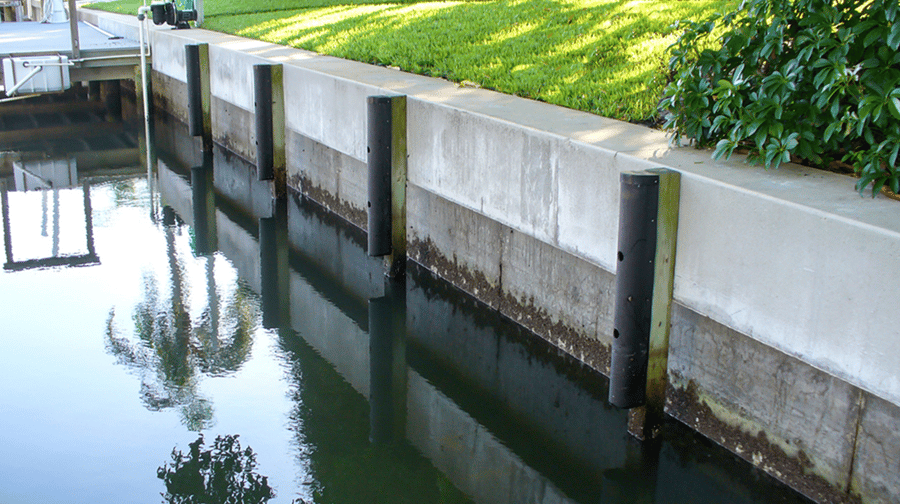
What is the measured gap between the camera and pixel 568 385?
6.82 meters

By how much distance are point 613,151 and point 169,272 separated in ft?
18.4

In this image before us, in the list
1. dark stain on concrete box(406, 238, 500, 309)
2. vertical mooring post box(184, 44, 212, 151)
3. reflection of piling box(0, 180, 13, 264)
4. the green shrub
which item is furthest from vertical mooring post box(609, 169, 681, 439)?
vertical mooring post box(184, 44, 212, 151)

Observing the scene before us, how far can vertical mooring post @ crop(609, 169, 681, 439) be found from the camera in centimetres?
536

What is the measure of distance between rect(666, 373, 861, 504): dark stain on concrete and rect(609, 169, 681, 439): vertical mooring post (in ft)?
1.01

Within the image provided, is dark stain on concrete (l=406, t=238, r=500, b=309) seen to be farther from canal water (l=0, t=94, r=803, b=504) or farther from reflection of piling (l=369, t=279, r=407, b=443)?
A: reflection of piling (l=369, t=279, r=407, b=443)

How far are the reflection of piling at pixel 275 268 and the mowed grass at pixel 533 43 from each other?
2516 millimetres

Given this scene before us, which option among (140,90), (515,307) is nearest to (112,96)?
(140,90)

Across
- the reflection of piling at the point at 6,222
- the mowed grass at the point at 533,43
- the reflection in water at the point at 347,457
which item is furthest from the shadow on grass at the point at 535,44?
the reflection of piling at the point at 6,222

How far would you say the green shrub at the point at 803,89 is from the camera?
16.7 ft

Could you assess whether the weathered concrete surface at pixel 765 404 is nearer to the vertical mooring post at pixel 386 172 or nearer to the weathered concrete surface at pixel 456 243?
the weathered concrete surface at pixel 456 243

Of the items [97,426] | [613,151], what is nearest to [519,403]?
[613,151]

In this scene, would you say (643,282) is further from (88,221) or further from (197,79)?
(197,79)

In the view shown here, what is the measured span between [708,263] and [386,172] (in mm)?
4023

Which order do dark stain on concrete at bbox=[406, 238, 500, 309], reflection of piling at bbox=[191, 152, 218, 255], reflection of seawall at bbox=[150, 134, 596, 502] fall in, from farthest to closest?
reflection of piling at bbox=[191, 152, 218, 255] → dark stain on concrete at bbox=[406, 238, 500, 309] → reflection of seawall at bbox=[150, 134, 596, 502]
